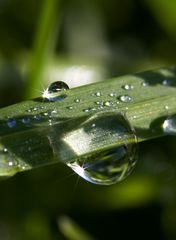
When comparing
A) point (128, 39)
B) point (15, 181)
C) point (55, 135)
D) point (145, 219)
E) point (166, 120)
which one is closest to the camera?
point (55, 135)

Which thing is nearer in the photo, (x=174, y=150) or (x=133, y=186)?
(x=133, y=186)

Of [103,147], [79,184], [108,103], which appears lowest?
[103,147]

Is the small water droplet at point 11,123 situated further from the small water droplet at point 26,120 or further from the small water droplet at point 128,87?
the small water droplet at point 128,87

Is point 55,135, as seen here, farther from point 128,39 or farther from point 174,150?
point 128,39

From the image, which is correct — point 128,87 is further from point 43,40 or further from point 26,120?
point 43,40

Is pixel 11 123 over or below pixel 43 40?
below

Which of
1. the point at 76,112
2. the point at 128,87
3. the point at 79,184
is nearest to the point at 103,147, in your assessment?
the point at 76,112

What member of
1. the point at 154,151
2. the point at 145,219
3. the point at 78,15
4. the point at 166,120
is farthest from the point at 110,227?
the point at 78,15
